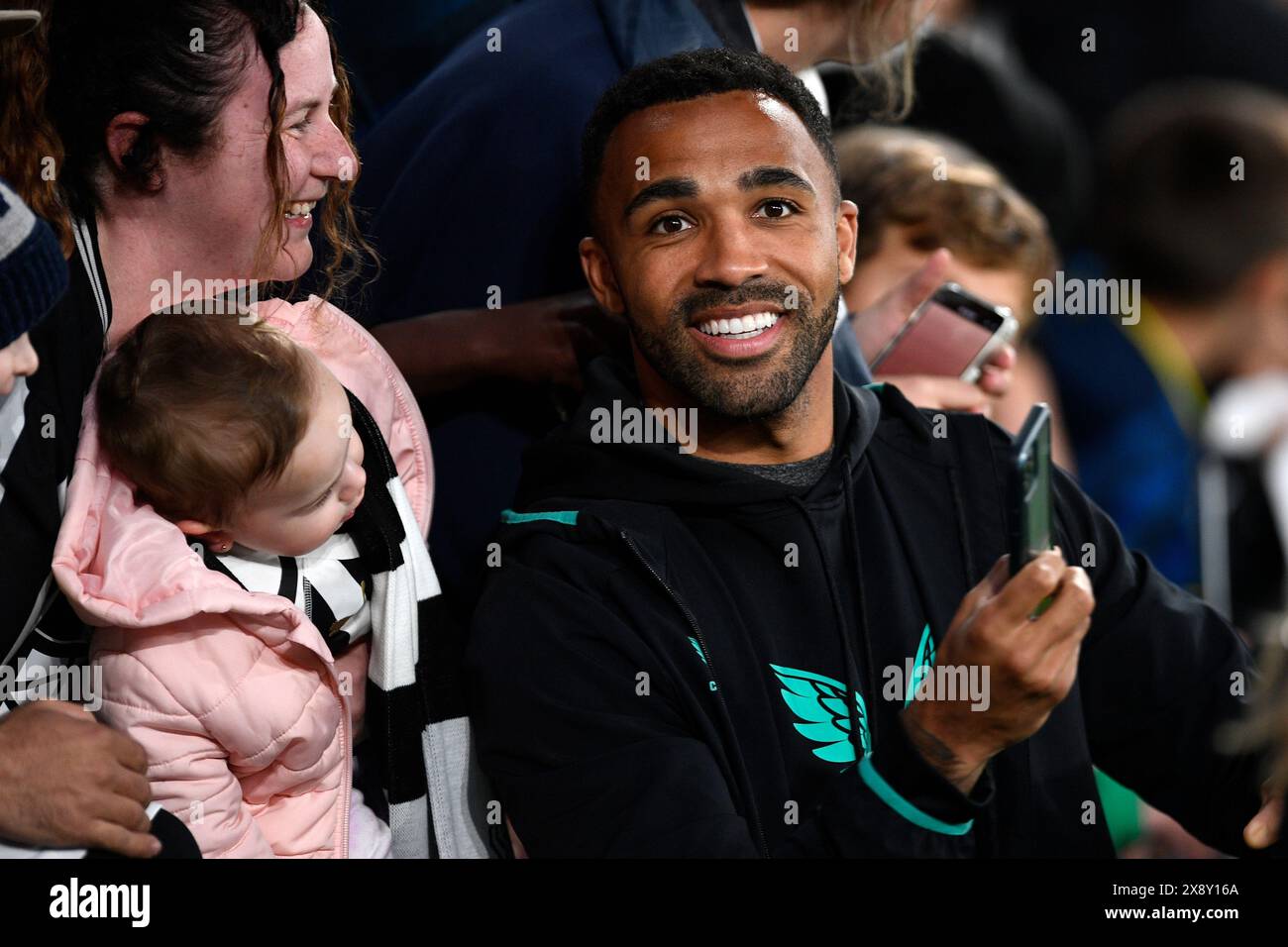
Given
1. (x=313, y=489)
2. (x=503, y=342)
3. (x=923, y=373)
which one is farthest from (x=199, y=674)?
(x=923, y=373)

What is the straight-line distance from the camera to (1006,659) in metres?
1.53

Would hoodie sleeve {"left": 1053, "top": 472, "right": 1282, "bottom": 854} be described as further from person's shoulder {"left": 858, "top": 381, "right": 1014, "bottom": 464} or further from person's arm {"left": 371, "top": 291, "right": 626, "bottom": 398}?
person's arm {"left": 371, "top": 291, "right": 626, "bottom": 398}

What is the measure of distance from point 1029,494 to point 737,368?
1.31ft

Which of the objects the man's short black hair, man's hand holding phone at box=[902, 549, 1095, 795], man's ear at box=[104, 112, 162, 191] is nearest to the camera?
man's hand holding phone at box=[902, 549, 1095, 795]

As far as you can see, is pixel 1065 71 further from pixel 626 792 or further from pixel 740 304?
pixel 626 792

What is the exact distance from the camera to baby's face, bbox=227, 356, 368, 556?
1687mm

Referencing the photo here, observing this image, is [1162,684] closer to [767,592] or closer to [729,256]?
[767,592]

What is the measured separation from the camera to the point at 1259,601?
3.11m

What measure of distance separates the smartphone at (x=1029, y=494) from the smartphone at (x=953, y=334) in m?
0.56

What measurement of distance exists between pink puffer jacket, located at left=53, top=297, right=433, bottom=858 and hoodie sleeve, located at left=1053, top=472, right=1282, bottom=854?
875mm

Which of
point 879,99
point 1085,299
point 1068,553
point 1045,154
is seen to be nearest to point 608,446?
point 1068,553

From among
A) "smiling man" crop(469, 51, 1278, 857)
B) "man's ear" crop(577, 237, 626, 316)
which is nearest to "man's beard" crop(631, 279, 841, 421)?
"smiling man" crop(469, 51, 1278, 857)

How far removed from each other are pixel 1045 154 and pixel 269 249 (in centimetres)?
215

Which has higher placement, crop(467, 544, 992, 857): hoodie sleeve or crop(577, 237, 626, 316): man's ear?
crop(577, 237, 626, 316): man's ear
